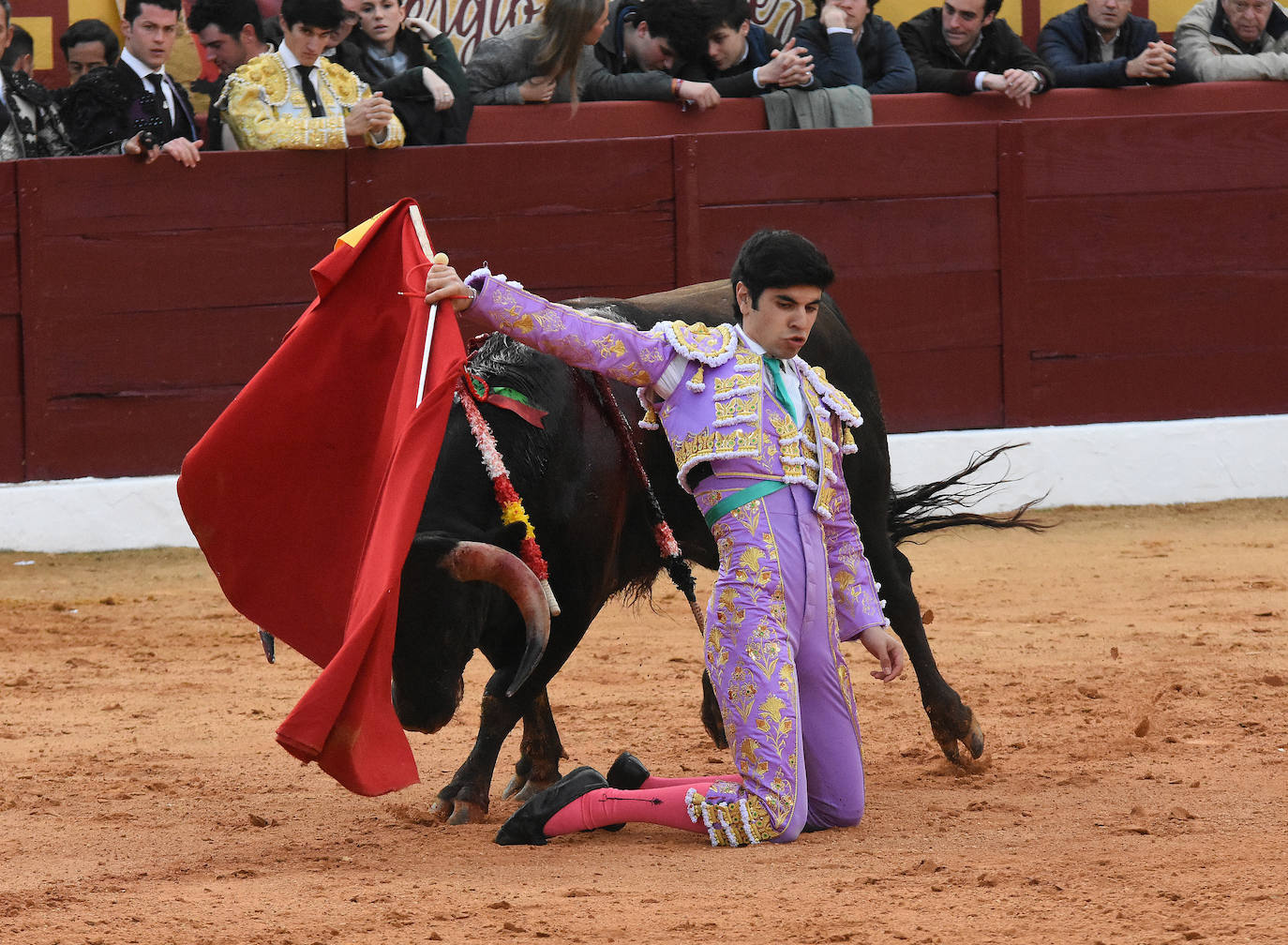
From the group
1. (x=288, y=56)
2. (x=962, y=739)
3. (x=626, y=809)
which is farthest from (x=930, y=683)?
(x=288, y=56)

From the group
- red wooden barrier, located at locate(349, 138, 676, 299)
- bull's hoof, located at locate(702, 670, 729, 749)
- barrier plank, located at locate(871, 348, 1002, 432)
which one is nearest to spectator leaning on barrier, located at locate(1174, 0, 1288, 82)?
barrier plank, located at locate(871, 348, 1002, 432)

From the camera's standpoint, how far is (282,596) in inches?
130

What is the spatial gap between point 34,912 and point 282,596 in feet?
2.90

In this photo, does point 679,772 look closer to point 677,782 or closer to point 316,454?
point 677,782

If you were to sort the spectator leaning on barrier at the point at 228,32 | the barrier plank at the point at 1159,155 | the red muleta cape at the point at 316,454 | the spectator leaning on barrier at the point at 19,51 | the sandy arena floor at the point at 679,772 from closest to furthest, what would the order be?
the sandy arena floor at the point at 679,772 < the red muleta cape at the point at 316,454 < the spectator leaning on barrier at the point at 228,32 < the spectator leaning on barrier at the point at 19,51 < the barrier plank at the point at 1159,155

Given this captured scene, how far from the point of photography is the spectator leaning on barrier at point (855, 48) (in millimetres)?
6770

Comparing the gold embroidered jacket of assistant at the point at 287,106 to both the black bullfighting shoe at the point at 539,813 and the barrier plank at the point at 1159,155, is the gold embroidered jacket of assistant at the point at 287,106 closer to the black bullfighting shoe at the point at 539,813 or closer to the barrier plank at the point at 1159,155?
the barrier plank at the point at 1159,155

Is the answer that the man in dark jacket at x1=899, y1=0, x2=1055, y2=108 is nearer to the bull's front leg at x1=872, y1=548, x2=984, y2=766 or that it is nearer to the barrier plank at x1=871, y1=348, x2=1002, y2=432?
A: the barrier plank at x1=871, y1=348, x2=1002, y2=432

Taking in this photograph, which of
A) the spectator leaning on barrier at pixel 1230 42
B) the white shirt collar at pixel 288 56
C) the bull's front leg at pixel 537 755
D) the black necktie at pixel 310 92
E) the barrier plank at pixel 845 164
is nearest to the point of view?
the bull's front leg at pixel 537 755

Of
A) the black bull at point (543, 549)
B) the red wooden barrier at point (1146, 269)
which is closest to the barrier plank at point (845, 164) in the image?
the red wooden barrier at point (1146, 269)

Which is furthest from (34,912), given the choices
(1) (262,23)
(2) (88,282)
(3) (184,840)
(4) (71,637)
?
(1) (262,23)

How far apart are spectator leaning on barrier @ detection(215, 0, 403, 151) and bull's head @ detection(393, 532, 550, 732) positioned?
3.19m

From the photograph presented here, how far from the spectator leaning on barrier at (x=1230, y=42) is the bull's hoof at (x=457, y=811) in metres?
5.50

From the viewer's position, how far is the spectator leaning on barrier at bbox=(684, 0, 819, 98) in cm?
660
